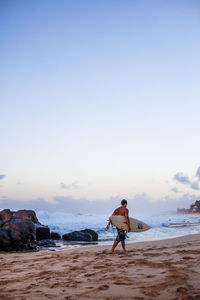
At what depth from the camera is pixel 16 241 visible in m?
12.4

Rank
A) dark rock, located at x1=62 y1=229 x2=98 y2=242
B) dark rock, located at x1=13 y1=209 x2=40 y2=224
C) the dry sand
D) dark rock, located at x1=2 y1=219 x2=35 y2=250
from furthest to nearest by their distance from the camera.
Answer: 1. dark rock, located at x1=13 y1=209 x2=40 y2=224
2. dark rock, located at x1=62 y1=229 x2=98 y2=242
3. dark rock, located at x1=2 y1=219 x2=35 y2=250
4. the dry sand

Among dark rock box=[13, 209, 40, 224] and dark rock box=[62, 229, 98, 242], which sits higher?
dark rock box=[13, 209, 40, 224]

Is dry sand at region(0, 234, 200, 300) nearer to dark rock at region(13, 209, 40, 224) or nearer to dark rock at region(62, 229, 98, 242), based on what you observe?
dark rock at region(62, 229, 98, 242)

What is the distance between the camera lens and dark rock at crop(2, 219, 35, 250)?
12352mm

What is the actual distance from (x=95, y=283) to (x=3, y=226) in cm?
1029

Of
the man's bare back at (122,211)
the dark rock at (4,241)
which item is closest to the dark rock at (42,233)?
the dark rock at (4,241)

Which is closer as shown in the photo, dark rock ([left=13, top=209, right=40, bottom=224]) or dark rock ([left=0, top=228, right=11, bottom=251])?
dark rock ([left=0, top=228, right=11, bottom=251])

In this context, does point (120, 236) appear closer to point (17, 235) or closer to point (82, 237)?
point (17, 235)

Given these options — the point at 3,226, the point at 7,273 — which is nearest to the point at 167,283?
the point at 7,273

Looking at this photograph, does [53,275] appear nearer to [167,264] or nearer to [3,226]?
[167,264]

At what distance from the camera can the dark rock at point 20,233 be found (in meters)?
12.4

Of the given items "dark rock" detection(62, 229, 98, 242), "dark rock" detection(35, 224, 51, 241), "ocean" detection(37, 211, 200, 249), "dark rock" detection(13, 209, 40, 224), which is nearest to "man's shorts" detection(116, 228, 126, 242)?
"ocean" detection(37, 211, 200, 249)

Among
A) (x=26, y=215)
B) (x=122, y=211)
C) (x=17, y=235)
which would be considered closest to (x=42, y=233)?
(x=17, y=235)

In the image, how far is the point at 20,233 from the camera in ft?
42.3
